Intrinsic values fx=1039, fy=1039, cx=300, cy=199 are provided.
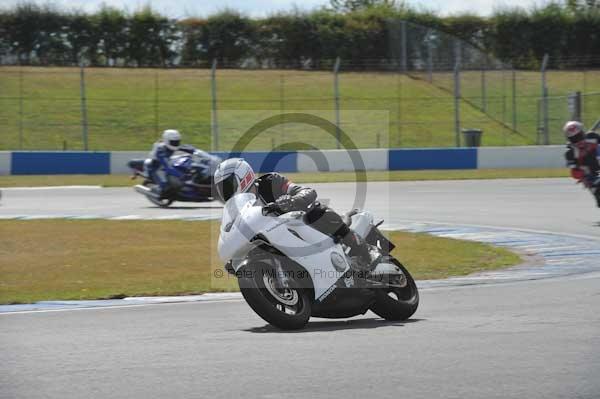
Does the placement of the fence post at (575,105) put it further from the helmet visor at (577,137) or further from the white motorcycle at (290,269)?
the white motorcycle at (290,269)

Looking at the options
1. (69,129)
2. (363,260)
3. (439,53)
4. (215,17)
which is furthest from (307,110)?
(363,260)

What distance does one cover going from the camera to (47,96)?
3625cm

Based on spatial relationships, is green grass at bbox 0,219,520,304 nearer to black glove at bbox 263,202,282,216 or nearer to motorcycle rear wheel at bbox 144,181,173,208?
black glove at bbox 263,202,282,216

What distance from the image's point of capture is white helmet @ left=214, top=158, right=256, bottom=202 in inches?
289

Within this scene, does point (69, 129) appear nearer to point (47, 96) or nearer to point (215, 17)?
point (47, 96)

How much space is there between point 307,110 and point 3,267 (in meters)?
23.5

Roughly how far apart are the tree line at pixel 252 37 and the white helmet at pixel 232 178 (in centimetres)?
3548

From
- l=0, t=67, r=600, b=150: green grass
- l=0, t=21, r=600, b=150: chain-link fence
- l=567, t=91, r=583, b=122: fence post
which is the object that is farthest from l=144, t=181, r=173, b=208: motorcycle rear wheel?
l=567, t=91, r=583, b=122: fence post

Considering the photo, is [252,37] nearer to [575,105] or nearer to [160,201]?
[575,105]

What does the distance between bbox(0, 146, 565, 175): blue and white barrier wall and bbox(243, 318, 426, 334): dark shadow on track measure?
737 inches

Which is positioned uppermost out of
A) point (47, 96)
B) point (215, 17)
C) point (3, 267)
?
point (215, 17)

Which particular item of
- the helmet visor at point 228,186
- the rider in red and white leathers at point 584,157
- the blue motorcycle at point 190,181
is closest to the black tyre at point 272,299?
the helmet visor at point 228,186

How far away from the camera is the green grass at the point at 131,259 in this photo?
1042 centimetres

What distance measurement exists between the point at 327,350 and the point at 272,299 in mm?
823
